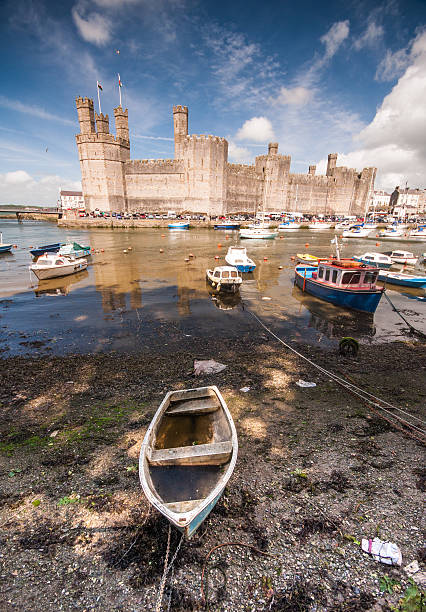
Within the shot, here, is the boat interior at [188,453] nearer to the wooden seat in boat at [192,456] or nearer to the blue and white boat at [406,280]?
the wooden seat in boat at [192,456]

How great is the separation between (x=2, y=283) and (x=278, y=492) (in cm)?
2291

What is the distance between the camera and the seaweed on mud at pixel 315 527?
12.8 feet

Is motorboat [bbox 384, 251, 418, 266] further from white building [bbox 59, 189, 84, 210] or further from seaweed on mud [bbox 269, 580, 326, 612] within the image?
white building [bbox 59, 189, 84, 210]

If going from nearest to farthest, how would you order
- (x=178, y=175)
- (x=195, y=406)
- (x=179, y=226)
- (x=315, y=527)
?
1. (x=315, y=527)
2. (x=195, y=406)
3. (x=179, y=226)
4. (x=178, y=175)

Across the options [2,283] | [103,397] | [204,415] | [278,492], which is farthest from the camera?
[2,283]

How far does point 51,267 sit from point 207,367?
1668cm

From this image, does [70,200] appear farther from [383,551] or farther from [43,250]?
[383,551]

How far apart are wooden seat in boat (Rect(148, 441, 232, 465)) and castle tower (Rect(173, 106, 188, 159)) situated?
2978 inches

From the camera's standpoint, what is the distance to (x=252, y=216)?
3253 inches

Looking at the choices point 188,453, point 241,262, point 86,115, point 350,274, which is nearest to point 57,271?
point 241,262

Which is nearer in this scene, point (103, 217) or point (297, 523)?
point (297, 523)

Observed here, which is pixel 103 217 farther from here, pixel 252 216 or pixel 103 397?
pixel 103 397

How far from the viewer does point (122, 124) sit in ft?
225

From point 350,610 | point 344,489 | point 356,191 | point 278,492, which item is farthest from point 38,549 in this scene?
point 356,191
